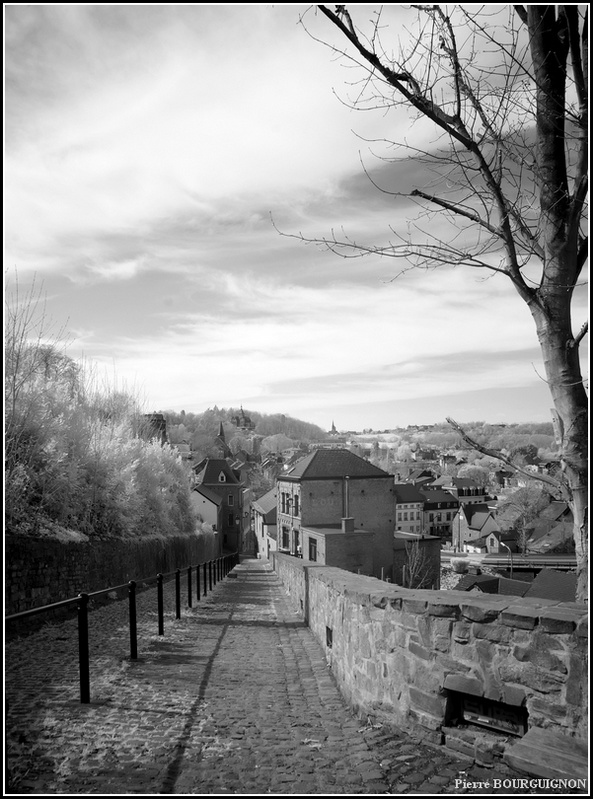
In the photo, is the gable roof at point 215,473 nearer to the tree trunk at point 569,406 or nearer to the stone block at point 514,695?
the stone block at point 514,695

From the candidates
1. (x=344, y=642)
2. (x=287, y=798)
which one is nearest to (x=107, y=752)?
(x=287, y=798)

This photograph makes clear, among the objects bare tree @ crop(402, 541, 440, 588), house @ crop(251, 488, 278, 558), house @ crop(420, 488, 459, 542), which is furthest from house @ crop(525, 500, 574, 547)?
house @ crop(420, 488, 459, 542)

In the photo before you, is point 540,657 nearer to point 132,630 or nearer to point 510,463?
point 510,463

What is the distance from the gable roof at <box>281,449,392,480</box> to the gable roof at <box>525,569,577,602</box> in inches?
574

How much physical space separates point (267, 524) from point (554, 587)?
3005 centimetres

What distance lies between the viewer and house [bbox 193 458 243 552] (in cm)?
5219

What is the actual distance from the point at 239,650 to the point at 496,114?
23.6 ft

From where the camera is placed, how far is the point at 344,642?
5836mm

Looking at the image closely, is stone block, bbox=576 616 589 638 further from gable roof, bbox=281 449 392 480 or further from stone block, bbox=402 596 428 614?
gable roof, bbox=281 449 392 480

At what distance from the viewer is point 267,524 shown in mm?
45219

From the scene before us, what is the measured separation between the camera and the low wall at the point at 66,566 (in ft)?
29.1

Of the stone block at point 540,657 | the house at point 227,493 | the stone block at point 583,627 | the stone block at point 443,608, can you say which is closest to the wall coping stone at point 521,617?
the stone block at point 540,657

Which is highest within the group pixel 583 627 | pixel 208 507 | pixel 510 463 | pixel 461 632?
pixel 510 463

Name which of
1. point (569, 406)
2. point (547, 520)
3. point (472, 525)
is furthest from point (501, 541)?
point (569, 406)
